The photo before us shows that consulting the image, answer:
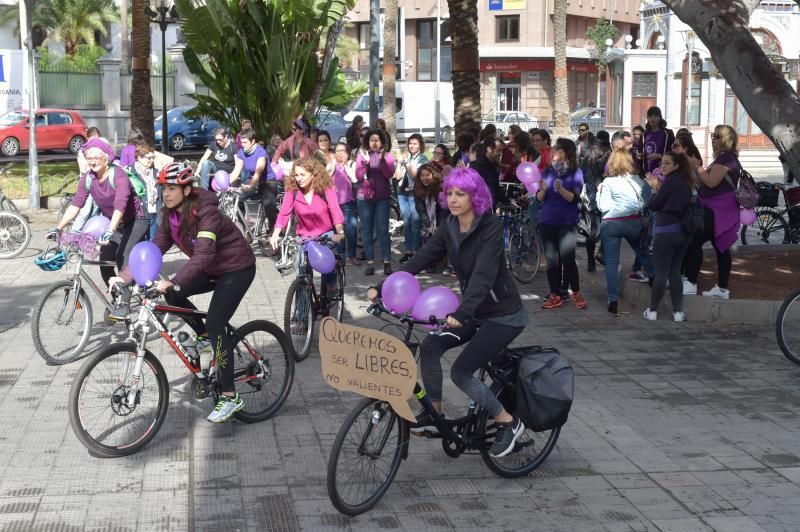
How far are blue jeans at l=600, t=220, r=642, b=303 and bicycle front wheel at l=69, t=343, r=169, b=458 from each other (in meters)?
6.12

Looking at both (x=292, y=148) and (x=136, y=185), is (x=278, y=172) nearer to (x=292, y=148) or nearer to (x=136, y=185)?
(x=292, y=148)

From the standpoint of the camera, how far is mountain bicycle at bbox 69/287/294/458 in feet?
21.2

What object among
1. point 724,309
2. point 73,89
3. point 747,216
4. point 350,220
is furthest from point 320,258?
point 73,89

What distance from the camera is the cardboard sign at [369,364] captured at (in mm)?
5590

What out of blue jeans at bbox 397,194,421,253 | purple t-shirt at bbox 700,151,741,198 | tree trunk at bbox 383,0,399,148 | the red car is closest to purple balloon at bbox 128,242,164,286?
purple t-shirt at bbox 700,151,741,198

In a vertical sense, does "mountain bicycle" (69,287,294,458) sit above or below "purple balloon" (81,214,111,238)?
below

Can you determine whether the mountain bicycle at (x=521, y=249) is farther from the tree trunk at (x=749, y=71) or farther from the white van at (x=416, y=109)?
the white van at (x=416, y=109)

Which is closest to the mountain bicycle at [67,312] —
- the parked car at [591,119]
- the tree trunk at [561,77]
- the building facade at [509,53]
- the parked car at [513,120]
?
the tree trunk at [561,77]

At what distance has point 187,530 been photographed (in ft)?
18.4

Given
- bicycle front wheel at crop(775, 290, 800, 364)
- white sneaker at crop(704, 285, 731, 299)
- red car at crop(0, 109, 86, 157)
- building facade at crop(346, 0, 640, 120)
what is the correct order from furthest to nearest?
building facade at crop(346, 0, 640, 120), red car at crop(0, 109, 86, 157), white sneaker at crop(704, 285, 731, 299), bicycle front wheel at crop(775, 290, 800, 364)

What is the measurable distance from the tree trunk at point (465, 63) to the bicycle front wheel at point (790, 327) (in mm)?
7228

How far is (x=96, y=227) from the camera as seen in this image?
9.49 meters

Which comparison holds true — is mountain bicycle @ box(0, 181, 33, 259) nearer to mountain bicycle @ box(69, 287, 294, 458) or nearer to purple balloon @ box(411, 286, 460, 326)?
mountain bicycle @ box(69, 287, 294, 458)

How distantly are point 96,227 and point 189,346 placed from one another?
2.86 metres
